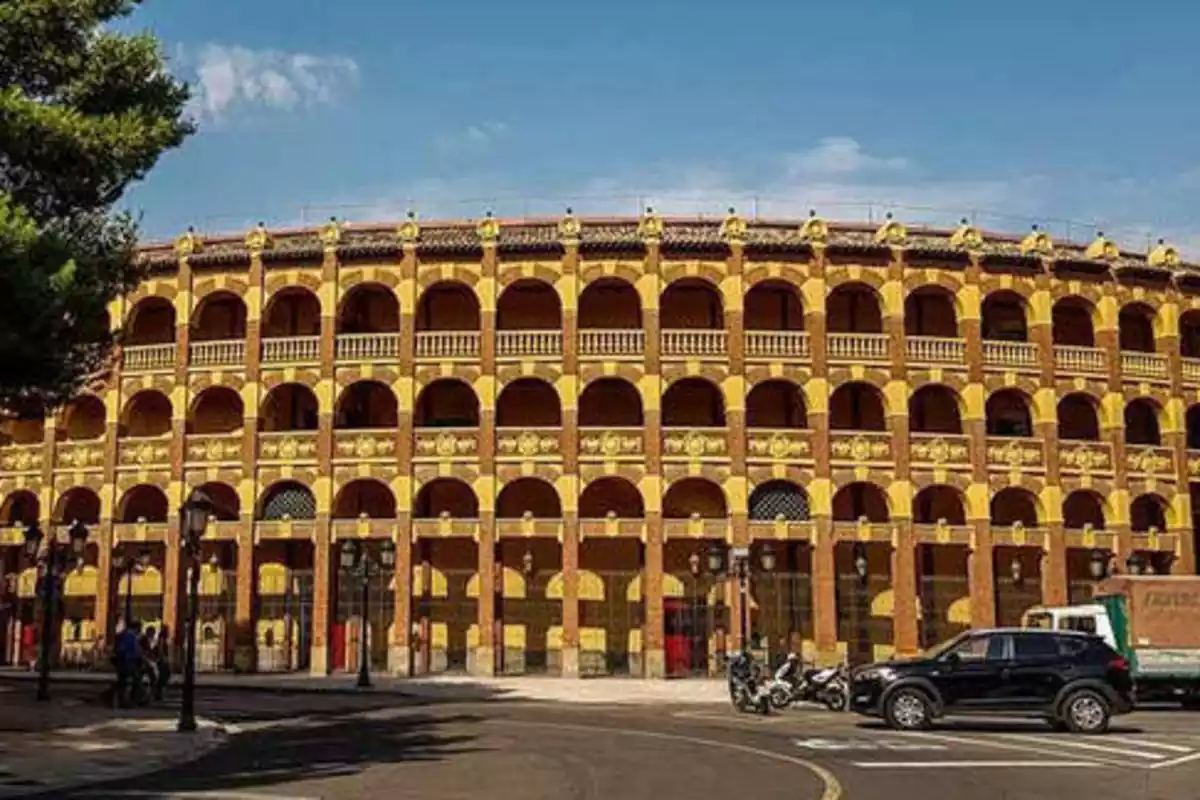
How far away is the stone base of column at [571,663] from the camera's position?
4334 centimetres

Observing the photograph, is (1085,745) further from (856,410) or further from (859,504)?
(856,410)

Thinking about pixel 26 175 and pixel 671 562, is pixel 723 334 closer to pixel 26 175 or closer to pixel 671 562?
pixel 671 562

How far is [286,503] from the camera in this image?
4616 centimetres

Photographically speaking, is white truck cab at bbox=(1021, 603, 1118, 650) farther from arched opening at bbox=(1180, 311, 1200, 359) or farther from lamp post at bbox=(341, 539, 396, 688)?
arched opening at bbox=(1180, 311, 1200, 359)

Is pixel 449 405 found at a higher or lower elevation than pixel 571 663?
higher

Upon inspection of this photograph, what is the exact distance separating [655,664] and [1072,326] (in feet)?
66.7

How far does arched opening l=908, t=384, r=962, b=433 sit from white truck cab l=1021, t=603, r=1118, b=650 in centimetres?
1287

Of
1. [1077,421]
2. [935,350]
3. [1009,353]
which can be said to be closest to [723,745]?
[935,350]

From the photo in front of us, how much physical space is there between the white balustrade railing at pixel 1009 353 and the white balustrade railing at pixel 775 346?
640cm

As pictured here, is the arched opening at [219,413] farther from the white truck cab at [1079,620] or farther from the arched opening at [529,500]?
the white truck cab at [1079,620]

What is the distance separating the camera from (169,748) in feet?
65.9

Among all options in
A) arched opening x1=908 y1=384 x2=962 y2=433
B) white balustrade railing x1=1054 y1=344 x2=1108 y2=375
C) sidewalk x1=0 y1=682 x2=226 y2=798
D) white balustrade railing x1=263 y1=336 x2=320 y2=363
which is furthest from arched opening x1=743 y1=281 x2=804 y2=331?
sidewalk x1=0 y1=682 x2=226 y2=798

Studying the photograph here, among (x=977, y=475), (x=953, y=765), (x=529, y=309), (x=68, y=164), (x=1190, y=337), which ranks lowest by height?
(x=953, y=765)

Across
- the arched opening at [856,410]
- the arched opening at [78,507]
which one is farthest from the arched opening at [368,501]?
the arched opening at [856,410]
